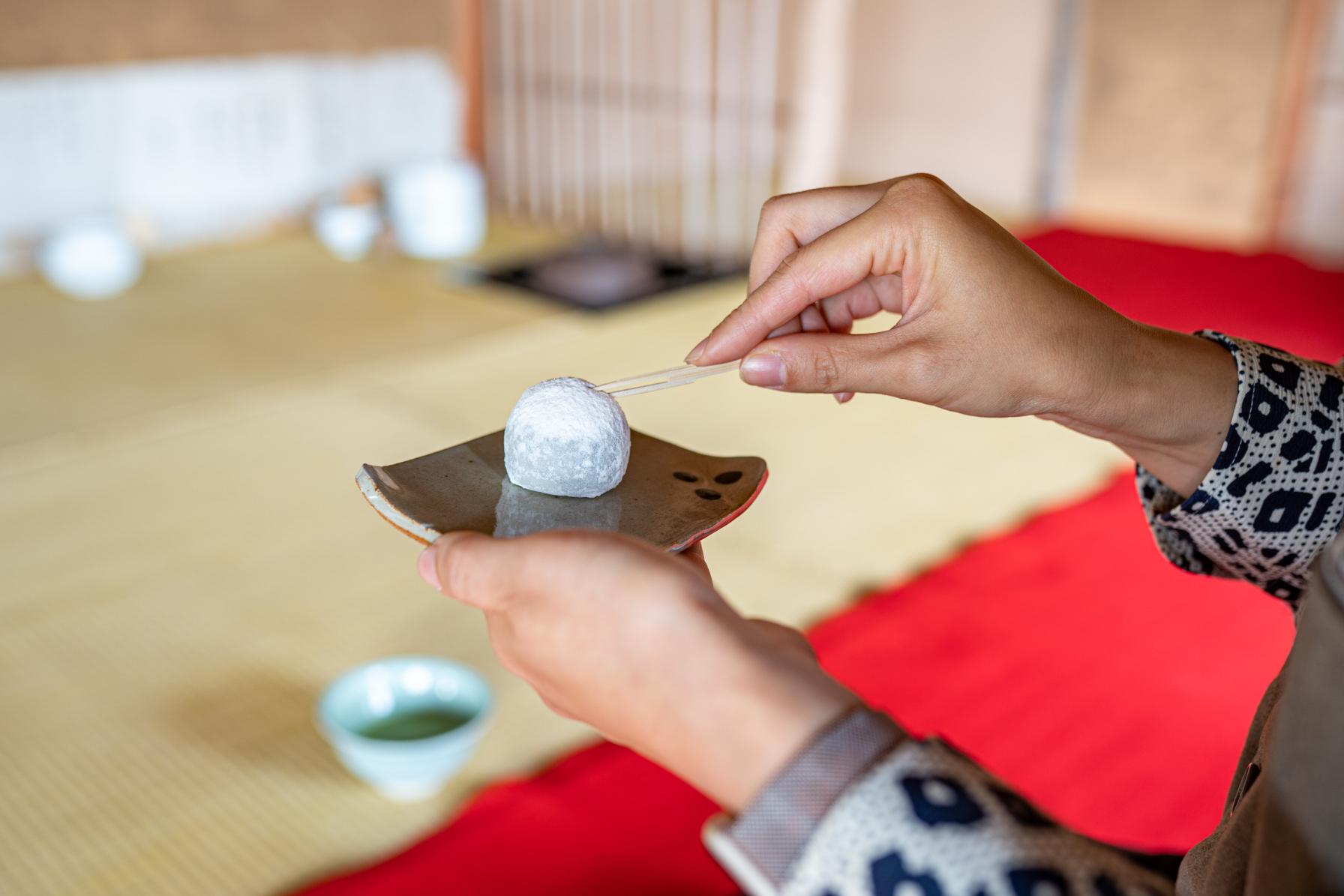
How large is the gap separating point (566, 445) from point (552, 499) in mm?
43

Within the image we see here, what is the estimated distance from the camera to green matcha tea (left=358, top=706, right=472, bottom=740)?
1298mm

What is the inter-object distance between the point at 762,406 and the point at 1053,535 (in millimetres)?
749

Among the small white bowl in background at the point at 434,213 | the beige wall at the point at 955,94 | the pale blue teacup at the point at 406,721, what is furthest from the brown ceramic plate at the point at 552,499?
the beige wall at the point at 955,94

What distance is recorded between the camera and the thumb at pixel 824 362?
80 cm

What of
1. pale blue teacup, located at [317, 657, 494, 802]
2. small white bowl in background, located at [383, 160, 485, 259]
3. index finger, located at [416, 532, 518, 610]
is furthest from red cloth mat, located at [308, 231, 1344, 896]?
small white bowl in background, located at [383, 160, 485, 259]

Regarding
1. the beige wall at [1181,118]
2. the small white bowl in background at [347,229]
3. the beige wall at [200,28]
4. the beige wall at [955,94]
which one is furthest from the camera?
the beige wall at [955,94]

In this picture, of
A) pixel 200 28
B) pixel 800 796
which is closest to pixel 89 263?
pixel 200 28

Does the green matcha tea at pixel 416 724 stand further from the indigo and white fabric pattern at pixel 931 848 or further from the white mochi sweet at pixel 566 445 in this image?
the indigo and white fabric pattern at pixel 931 848

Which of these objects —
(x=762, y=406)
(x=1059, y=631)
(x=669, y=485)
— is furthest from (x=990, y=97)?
(x=669, y=485)

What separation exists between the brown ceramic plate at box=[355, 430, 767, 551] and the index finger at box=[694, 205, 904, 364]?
3.9 inches

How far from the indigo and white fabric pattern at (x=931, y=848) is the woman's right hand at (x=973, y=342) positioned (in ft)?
1.18

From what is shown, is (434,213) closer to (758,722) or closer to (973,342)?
(973,342)

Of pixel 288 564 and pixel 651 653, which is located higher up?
pixel 651 653

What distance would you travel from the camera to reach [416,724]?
4.31 ft
